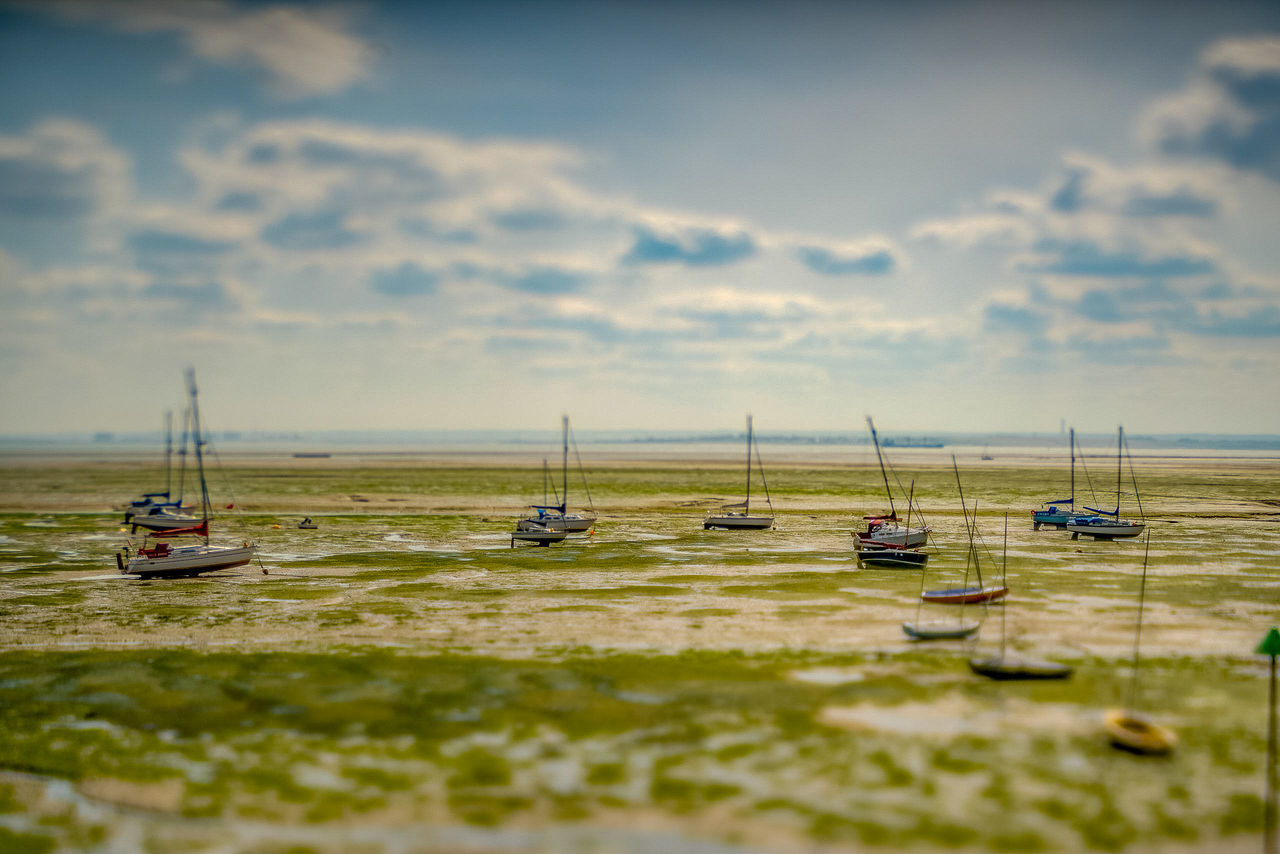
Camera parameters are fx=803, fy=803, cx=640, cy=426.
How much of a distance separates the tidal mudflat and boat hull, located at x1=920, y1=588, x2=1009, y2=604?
36.3 inches

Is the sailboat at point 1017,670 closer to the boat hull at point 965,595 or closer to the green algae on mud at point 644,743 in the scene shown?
the green algae on mud at point 644,743

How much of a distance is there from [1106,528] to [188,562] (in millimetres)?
59679

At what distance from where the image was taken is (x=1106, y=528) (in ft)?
187

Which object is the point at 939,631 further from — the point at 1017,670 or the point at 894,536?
the point at 894,536

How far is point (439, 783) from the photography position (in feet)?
60.0

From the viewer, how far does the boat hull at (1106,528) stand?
186ft

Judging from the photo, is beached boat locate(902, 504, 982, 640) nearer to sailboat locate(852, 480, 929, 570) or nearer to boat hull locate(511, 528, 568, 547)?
sailboat locate(852, 480, 929, 570)

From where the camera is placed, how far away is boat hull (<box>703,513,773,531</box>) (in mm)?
62375

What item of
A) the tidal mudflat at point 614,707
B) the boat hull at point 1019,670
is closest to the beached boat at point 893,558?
the tidal mudflat at point 614,707

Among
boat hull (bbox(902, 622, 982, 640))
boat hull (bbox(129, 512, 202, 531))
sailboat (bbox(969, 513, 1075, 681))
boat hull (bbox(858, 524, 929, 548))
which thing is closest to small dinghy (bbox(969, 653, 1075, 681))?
sailboat (bbox(969, 513, 1075, 681))

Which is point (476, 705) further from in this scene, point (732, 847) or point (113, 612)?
point (113, 612)

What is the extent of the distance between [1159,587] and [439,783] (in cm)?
3677

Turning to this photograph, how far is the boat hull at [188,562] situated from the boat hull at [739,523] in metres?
33.0

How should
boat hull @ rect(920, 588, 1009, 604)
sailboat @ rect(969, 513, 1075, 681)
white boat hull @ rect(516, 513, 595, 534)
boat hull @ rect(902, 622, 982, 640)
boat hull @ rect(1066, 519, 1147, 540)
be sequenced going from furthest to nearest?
white boat hull @ rect(516, 513, 595, 534), boat hull @ rect(1066, 519, 1147, 540), boat hull @ rect(920, 588, 1009, 604), boat hull @ rect(902, 622, 982, 640), sailboat @ rect(969, 513, 1075, 681)
